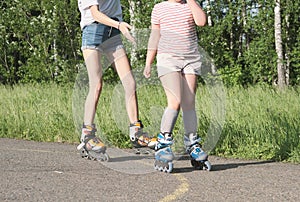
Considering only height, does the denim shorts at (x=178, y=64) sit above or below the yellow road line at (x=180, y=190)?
above

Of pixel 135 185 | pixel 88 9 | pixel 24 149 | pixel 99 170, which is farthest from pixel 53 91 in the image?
pixel 135 185

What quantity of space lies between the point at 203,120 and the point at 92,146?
5.68ft

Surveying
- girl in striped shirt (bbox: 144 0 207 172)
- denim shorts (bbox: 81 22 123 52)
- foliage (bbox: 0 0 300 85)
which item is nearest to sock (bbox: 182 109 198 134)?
girl in striped shirt (bbox: 144 0 207 172)

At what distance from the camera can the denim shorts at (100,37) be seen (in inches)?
261

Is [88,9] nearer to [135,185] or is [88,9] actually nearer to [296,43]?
[135,185]

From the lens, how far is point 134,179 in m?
5.49

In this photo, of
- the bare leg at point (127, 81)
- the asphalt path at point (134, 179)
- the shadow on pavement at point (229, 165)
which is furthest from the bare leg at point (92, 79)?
the shadow on pavement at point (229, 165)

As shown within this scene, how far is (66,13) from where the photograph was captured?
19.3 metres

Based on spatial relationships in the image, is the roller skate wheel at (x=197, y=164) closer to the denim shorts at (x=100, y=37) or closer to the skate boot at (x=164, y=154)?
the skate boot at (x=164, y=154)

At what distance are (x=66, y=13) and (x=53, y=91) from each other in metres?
7.32

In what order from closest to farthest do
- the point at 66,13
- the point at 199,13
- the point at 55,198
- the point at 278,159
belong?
the point at 55,198, the point at 199,13, the point at 278,159, the point at 66,13

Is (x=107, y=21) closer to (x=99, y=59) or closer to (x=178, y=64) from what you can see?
(x=99, y=59)

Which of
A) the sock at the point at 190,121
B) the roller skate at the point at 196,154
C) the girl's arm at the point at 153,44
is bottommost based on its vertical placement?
the roller skate at the point at 196,154

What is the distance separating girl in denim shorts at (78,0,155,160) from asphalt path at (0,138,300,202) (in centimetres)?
24
